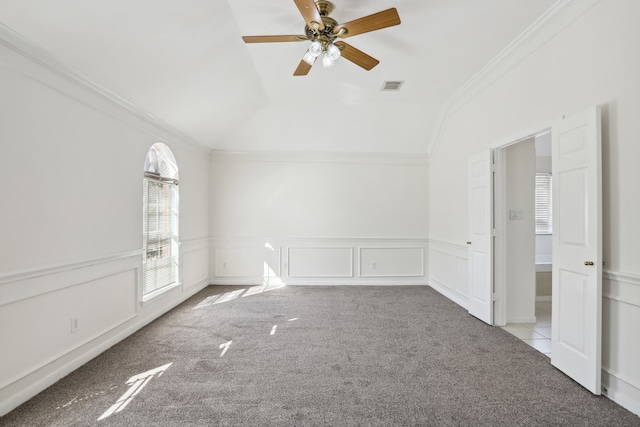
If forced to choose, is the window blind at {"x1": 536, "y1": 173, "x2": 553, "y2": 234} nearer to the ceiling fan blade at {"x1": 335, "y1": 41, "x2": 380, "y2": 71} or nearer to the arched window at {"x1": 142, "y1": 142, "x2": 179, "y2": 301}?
the ceiling fan blade at {"x1": 335, "y1": 41, "x2": 380, "y2": 71}

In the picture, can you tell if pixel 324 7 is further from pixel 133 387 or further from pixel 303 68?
pixel 133 387

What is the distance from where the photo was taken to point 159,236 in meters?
4.05

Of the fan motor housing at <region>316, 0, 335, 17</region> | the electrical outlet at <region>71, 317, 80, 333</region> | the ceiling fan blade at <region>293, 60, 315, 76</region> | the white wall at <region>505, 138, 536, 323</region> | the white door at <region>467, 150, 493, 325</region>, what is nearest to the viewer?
the fan motor housing at <region>316, 0, 335, 17</region>

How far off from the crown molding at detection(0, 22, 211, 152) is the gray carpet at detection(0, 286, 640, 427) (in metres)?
2.39

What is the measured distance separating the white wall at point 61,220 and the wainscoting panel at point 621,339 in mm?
4088

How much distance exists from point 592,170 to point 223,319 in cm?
390

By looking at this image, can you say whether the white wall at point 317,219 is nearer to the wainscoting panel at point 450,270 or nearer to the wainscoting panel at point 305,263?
the wainscoting panel at point 305,263

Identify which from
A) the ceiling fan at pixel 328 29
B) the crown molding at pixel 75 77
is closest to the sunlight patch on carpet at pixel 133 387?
the crown molding at pixel 75 77

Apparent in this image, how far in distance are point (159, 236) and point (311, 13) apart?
3.33 metres

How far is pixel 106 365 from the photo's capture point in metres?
2.59

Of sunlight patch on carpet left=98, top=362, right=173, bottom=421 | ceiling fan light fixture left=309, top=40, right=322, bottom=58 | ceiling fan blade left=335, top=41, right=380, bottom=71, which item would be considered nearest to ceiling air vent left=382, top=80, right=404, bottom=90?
ceiling fan blade left=335, top=41, right=380, bottom=71

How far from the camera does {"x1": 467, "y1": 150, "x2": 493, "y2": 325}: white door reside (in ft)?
11.6

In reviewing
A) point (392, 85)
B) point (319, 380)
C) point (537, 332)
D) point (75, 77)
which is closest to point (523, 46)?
point (392, 85)

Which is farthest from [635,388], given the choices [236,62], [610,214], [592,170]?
[236,62]
